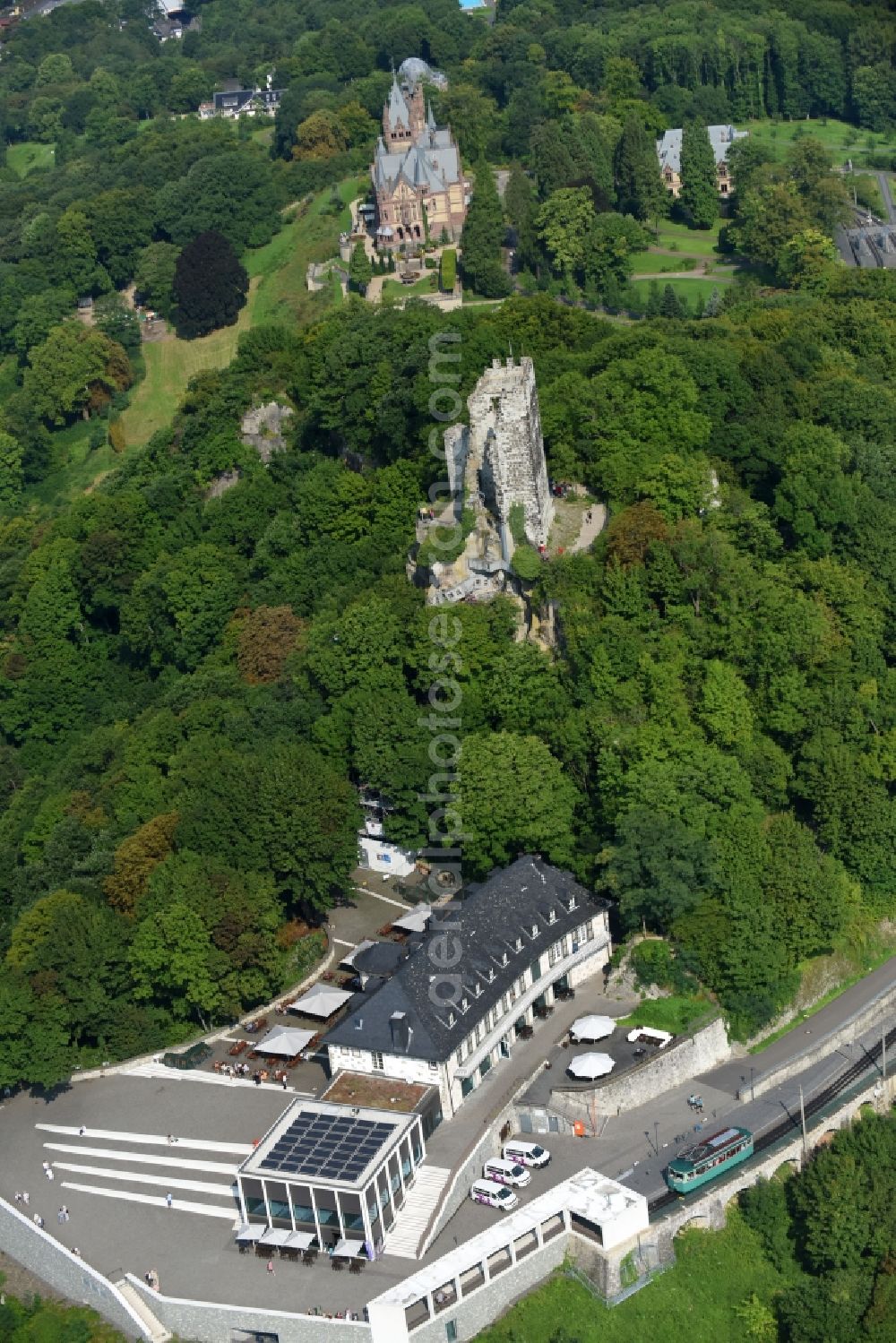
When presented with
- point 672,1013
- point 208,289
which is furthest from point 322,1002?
point 208,289

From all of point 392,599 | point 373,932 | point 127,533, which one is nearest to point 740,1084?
point 373,932

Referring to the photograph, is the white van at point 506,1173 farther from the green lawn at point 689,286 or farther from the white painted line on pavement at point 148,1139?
the green lawn at point 689,286

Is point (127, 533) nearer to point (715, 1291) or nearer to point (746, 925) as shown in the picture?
point (746, 925)

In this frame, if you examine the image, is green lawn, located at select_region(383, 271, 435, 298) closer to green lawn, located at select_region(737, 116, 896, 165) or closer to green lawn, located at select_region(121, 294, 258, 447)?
green lawn, located at select_region(121, 294, 258, 447)

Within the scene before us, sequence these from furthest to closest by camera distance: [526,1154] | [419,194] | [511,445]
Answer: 1. [419,194]
2. [511,445]
3. [526,1154]

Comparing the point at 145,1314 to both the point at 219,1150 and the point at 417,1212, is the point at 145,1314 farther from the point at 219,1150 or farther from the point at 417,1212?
the point at 417,1212
